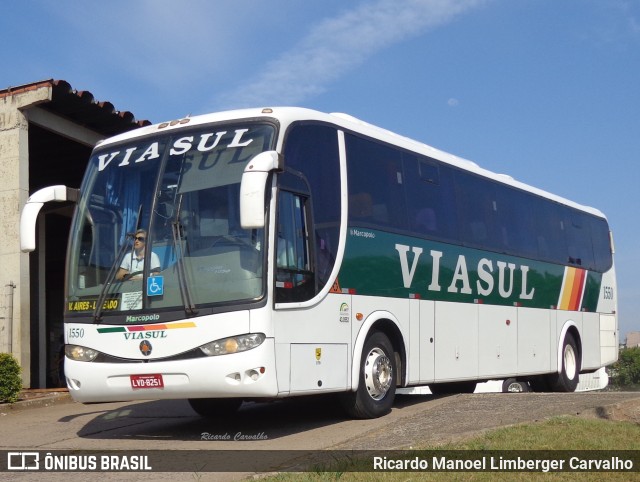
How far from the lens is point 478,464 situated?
715 centimetres

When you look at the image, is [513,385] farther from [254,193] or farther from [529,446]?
[254,193]

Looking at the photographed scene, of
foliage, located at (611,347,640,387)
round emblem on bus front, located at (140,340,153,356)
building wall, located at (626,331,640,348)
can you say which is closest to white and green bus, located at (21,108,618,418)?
round emblem on bus front, located at (140,340,153,356)

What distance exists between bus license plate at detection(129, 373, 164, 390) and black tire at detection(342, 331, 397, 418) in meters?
2.43

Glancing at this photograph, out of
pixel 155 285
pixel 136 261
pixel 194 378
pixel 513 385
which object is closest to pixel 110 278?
pixel 136 261

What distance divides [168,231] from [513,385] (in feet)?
31.1

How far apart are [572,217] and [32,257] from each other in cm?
1224

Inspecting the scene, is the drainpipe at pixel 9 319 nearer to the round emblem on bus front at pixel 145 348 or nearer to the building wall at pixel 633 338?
the round emblem on bus front at pixel 145 348

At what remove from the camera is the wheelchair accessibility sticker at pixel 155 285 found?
9234 millimetres

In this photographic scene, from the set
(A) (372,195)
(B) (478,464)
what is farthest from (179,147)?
(B) (478,464)

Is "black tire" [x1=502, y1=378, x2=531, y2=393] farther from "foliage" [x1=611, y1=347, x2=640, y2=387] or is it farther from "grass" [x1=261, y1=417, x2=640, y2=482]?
"foliage" [x1=611, y1=347, x2=640, y2=387]

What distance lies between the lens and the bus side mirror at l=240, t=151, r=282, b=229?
8.30 m

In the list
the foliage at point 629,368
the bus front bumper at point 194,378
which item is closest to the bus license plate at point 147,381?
the bus front bumper at point 194,378

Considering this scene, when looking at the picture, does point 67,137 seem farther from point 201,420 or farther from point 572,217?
point 572,217

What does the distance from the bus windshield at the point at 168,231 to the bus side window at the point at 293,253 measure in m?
0.31
